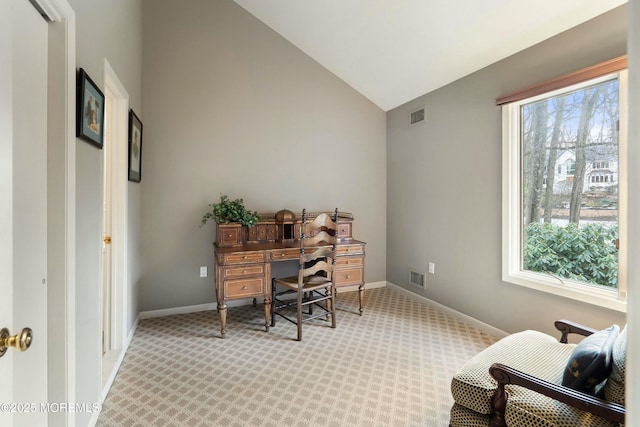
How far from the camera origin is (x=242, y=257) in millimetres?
2908

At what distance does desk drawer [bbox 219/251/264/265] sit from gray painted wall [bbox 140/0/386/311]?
80 centimetres

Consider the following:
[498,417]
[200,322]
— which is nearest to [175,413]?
[200,322]

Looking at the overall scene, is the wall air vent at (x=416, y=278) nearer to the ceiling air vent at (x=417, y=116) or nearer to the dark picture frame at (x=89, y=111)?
the ceiling air vent at (x=417, y=116)

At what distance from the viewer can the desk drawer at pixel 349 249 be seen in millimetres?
3422

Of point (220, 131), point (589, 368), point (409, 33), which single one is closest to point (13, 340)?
point (589, 368)

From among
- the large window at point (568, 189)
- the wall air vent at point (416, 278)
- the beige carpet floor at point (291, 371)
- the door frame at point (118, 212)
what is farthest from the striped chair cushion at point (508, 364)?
the door frame at point (118, 212)

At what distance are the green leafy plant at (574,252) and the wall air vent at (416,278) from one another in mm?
1222

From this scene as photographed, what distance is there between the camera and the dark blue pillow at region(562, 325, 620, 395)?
1252mm

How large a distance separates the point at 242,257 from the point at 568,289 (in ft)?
8.92

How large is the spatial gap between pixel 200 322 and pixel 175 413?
1409 mm

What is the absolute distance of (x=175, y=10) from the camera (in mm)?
3324

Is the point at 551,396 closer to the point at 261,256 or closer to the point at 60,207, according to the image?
the point at 60,207

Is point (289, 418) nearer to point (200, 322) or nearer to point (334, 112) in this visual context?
point (200, 322)

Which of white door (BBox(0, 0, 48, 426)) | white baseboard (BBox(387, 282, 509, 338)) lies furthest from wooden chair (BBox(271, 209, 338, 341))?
white door (BBox(0, 0, 48, 426))
